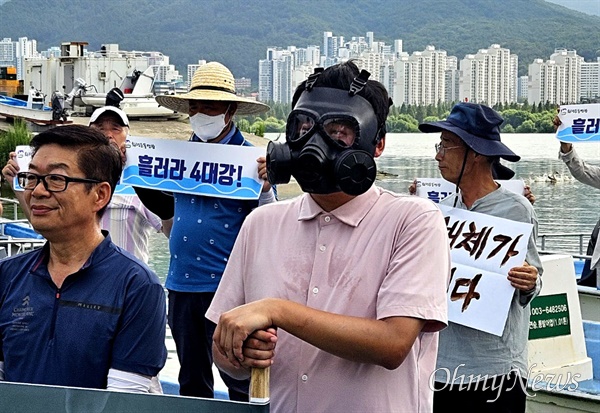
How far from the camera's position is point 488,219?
4016 millimetres

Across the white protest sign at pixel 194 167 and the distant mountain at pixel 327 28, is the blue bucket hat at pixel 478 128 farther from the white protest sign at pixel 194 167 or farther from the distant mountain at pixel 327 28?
the distant mountain at pixel 327 28

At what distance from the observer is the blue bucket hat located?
157 inches

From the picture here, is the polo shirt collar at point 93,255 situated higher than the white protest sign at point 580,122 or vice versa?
the white protest sign at point 580,122

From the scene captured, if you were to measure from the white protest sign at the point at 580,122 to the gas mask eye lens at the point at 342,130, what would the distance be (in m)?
4.82

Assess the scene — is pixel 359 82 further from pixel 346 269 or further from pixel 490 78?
pixel 490 78

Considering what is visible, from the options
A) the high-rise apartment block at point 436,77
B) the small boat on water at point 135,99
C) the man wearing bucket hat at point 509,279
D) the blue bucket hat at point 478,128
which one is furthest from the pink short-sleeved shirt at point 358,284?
the high-rise apartment block at point 436,77

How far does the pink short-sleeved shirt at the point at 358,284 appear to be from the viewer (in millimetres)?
2225

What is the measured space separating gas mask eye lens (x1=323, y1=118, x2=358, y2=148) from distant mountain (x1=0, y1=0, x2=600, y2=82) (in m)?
91.6

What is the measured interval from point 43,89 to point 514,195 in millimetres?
43105

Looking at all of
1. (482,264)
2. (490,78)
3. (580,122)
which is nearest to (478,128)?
(482,264)

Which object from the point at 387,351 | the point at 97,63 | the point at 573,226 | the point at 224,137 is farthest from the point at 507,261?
the point at 97,63

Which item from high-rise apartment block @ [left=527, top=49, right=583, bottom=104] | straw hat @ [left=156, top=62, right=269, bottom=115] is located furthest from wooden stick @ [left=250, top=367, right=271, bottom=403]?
high-rise apartment block @ [left=527, top=49, right=583, bottom=104]

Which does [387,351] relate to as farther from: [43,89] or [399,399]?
[43,89]

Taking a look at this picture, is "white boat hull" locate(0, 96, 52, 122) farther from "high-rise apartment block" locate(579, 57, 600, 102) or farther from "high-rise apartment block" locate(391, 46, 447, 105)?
"high-rise apartment block" locate(391, 46, 447, 105)
